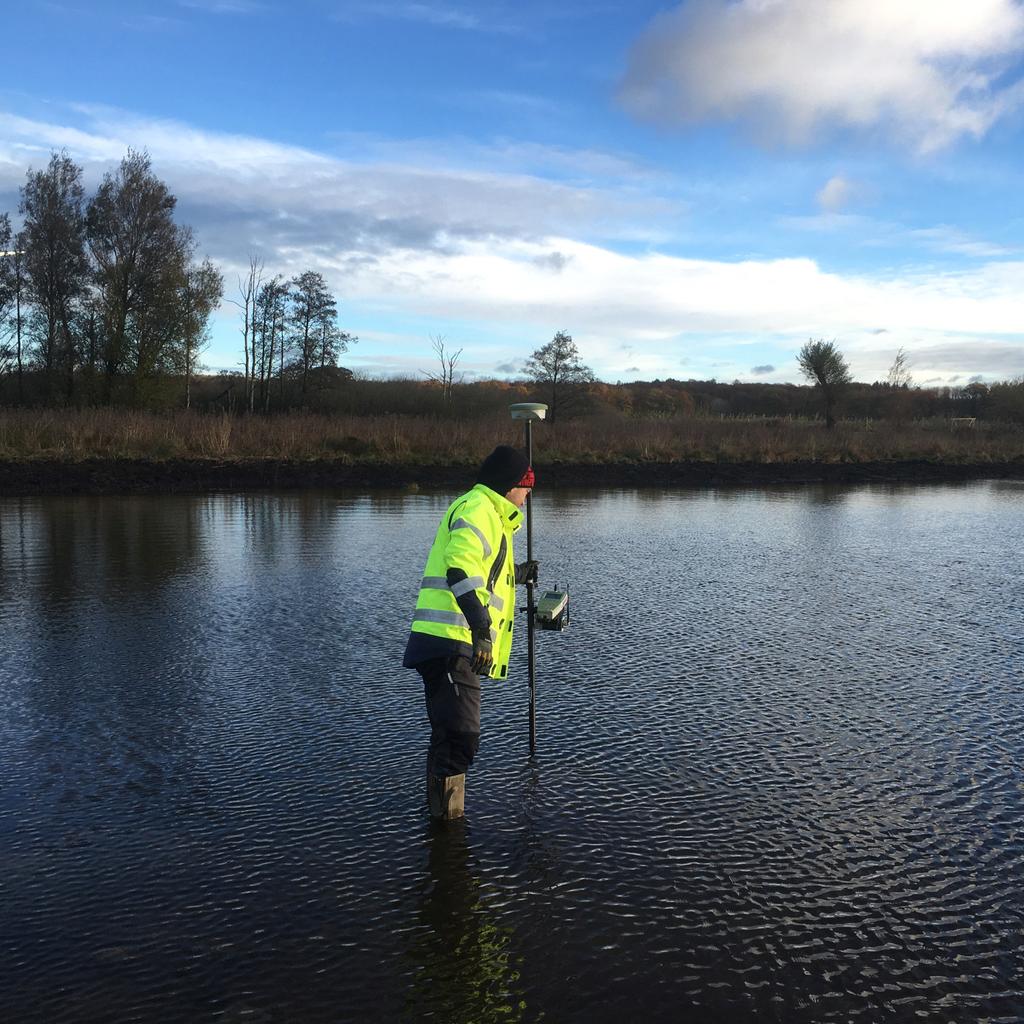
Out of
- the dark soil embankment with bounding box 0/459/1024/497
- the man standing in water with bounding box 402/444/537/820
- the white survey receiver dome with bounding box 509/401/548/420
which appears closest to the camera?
the man standing in water with bounding box 402/444/537/820

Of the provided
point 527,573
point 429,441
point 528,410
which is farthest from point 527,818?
point 429,441

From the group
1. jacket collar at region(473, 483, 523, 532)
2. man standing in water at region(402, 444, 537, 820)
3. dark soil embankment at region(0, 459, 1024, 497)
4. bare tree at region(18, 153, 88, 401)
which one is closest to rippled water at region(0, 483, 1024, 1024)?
man standing in water at region(402, 444, 537, 820)

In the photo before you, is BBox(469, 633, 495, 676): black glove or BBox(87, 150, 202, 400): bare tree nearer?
BBox(469, 633, 495, 676): black glove

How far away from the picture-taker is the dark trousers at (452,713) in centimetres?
452

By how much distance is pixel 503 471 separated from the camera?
4.81 meters

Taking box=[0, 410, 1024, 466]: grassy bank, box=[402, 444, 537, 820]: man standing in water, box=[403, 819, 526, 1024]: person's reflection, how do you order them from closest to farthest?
1. box=[403, 819, 526, 1024]: person's reflection
2. box=[402, 444, 537, 820]: man standing in water
3. box=[0, 410, 1024, 466]: grassy bank

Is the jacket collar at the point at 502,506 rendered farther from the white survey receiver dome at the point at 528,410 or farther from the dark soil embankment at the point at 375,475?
the dark soil embankment at the point at 375,475

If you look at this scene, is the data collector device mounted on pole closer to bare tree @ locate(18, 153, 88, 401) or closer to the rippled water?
the rippled water

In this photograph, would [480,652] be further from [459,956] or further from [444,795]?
[459,956]

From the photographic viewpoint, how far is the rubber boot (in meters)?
4.58

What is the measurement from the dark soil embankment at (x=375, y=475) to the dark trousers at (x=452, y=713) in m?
21.0

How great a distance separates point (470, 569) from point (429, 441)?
26940 mm

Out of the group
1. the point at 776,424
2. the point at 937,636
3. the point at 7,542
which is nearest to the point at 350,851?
the point at 937,636

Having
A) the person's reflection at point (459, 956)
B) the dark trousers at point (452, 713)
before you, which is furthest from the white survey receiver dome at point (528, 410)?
the person's reflection at point (459, 956)
